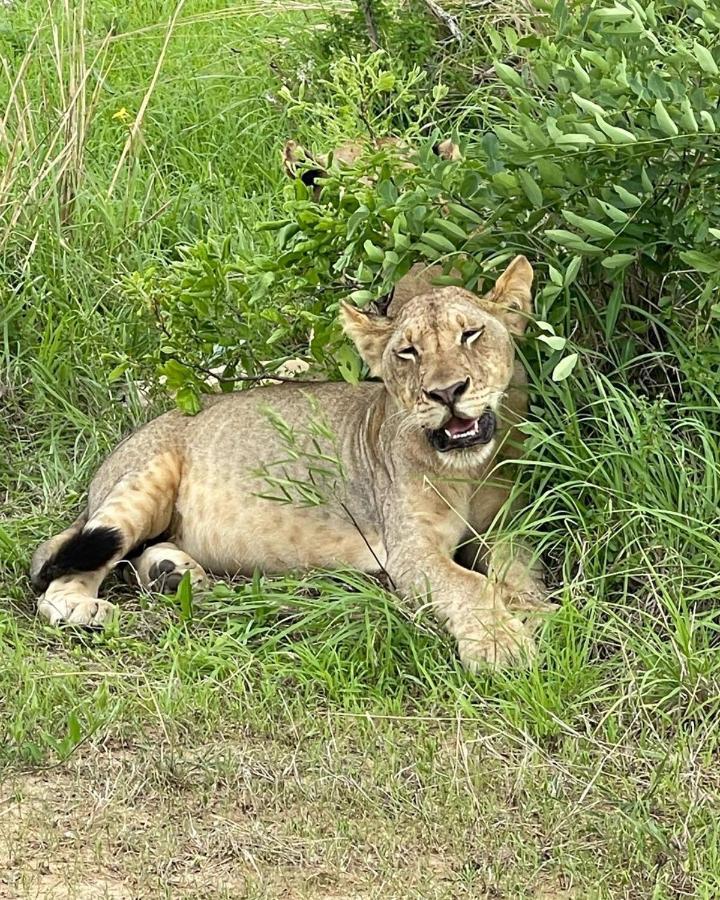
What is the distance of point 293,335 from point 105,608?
4.13 ft

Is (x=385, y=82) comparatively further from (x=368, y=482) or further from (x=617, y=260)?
(x=368, y=482)

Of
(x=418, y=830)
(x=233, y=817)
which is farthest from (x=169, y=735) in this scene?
(x=418, y=830)

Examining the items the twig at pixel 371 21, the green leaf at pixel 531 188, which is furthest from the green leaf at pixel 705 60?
the twig at pixel 371 21

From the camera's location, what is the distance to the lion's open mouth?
4.93 m

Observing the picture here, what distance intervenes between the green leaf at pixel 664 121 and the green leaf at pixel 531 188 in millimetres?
456

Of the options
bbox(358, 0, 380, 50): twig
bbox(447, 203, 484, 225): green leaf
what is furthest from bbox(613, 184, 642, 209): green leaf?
bbox(358, 0, 380, 50): twig

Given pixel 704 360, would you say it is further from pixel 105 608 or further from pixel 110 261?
pixel 110 261

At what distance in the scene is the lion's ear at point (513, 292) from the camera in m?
5.10

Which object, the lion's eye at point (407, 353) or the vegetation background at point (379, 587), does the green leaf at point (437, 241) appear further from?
the lion's eye at point (407, 353)

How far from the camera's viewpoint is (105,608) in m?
5.19

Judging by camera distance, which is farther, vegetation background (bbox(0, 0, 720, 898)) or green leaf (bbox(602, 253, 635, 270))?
green leaf (bbox(602, 253, 635, 270))

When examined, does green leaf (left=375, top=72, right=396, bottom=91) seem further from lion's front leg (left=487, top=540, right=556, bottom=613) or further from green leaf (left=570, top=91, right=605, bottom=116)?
lion's front leg (left=487, top=540, right=556, bottom=613)

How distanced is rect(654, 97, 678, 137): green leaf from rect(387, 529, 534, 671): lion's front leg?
1.28 m

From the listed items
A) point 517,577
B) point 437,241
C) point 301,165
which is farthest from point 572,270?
point 301,165
